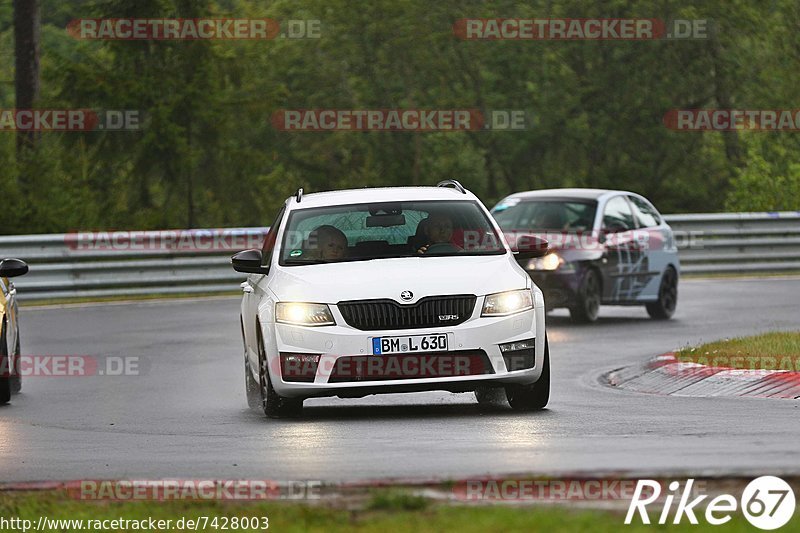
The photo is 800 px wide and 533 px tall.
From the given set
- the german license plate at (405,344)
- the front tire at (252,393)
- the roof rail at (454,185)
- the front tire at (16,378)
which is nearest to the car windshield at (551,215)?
the roof rail at (454,185)

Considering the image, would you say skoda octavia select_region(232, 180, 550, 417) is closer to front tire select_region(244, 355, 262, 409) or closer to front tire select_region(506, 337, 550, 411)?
front tire select_region(506, 337, 550, 411)

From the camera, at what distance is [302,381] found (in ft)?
42.2

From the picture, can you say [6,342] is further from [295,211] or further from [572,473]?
[572,473]

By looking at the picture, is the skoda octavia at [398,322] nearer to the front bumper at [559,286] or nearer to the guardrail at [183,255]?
the front bumper at [559,286]

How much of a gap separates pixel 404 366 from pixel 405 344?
0.15 metres

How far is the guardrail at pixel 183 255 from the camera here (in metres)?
29.3

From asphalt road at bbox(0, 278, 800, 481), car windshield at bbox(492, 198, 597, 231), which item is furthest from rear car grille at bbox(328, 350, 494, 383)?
car windshield at bbox(492, 198, 597, 231)

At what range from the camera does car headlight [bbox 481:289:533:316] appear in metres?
12.9

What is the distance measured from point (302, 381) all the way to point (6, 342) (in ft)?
11.6

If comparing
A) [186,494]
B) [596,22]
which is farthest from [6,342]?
[596,22]

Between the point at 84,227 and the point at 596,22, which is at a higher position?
the point at 596,22

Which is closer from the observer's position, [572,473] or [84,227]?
[572,473]

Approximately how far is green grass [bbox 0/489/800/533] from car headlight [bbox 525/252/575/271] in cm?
1488

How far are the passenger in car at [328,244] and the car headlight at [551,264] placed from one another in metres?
9.41
